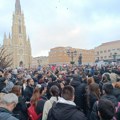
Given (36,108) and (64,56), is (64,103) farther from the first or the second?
(64,56)

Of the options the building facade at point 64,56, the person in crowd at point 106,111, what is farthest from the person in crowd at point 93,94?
the building facade at point 64,56

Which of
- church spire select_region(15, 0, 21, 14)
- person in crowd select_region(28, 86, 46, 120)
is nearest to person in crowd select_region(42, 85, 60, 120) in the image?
person in crowd select_region(28, 86, 46, 120)

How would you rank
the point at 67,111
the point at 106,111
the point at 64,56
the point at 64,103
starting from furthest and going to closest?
1. the point at 64,56
2. the point at 64,103
3. the point at 67,111
4. the point at 106,111

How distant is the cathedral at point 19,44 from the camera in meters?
126

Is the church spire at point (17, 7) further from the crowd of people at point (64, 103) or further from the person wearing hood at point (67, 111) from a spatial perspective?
the person wearing hood at point (67, 111)

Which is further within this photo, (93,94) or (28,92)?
→ (28,92)

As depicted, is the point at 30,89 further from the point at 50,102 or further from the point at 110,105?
the point at 110,105

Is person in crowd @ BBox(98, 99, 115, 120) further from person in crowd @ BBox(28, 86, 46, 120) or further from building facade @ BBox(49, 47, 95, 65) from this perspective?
building facade @ BBox(49, 47, 95, 65)

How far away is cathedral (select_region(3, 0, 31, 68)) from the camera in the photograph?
4973 inches

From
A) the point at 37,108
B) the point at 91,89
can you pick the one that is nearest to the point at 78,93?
the point at 91,89

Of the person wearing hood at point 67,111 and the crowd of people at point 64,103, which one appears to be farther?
the person wearing hood at point 67,111

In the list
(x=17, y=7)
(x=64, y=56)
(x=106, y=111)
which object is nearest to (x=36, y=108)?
(x=106, y=111)

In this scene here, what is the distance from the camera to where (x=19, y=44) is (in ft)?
420

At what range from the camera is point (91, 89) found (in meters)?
6.45
